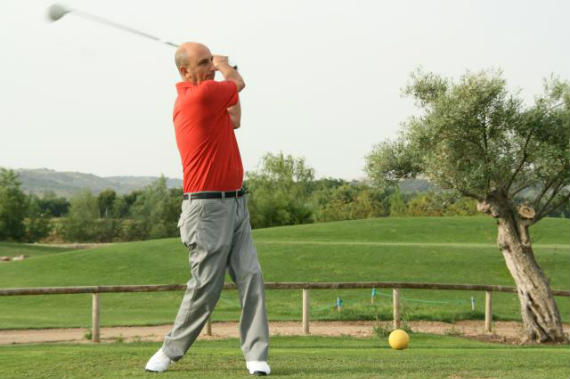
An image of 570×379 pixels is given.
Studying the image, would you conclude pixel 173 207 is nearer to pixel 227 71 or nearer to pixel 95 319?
pixel 95 319

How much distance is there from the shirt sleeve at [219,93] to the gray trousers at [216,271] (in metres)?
0.71

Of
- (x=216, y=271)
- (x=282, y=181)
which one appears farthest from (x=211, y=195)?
(x=282, y=181)

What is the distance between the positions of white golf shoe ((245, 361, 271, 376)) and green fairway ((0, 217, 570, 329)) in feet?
39.3

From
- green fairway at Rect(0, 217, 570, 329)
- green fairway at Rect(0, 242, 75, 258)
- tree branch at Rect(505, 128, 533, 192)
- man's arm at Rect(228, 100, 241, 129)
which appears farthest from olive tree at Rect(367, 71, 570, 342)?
green fairway at Rect(0, 242, 75, 258)

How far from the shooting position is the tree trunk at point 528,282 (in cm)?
1476

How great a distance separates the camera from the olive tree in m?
14.1

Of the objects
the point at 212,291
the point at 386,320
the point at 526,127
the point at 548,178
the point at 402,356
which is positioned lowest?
the point at 386,320

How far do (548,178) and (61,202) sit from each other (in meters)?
113

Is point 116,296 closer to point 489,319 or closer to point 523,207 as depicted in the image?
point 489,319

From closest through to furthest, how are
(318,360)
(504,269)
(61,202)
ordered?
(318,360) → (504,269) → (61,202)

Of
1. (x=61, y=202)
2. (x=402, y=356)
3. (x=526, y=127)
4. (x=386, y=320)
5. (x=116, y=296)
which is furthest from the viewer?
(x=61, y=202)

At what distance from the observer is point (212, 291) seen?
541cm

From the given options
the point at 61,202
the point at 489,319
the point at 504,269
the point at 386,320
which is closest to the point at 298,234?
the point at 504,269

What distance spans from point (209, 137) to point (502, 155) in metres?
10.4
